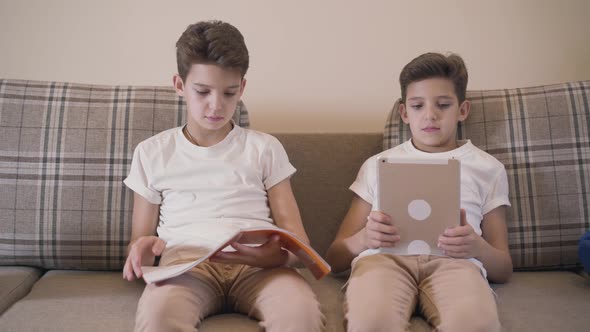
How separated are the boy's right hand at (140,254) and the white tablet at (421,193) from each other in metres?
0.58

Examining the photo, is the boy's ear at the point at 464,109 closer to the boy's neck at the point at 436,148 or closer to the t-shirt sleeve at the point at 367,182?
the boy's neck at the point at 436,148

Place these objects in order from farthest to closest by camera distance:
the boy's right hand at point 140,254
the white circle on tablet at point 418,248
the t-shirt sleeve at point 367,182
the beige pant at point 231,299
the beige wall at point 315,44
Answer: the beige wall at point 315,44
the t-shirt sleeve at point 367,182
the white circle on tablet at point 418,248
the boy's right hand at point 140,254
the beige pant at point 231,299

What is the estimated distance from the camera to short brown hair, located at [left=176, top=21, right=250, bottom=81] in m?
1.48

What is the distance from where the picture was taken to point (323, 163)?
5.91 feet

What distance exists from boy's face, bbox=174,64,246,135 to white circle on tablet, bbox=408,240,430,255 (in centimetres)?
61

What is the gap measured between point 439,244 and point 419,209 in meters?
0.11

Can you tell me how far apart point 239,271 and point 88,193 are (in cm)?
58

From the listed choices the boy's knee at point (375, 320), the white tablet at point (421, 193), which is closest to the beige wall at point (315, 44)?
the white tablet at point (421, 193)

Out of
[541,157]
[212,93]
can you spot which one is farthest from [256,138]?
[541,157]

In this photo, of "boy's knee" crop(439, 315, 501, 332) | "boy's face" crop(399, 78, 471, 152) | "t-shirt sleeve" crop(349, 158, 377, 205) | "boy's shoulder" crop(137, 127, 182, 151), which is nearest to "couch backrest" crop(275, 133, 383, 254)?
"t-shirt sleeve" crop(349, 158, 377, 205)

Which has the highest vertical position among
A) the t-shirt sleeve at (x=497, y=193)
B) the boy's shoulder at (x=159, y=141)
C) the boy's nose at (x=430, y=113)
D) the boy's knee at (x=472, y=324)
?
the boy's nose at (x=430, y=113)

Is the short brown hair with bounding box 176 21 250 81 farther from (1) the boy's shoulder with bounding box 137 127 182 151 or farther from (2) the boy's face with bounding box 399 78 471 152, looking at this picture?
(2) the boy's face with bounding box 399 78 471 152

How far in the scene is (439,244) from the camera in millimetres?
1391

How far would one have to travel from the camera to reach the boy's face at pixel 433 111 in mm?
1601
